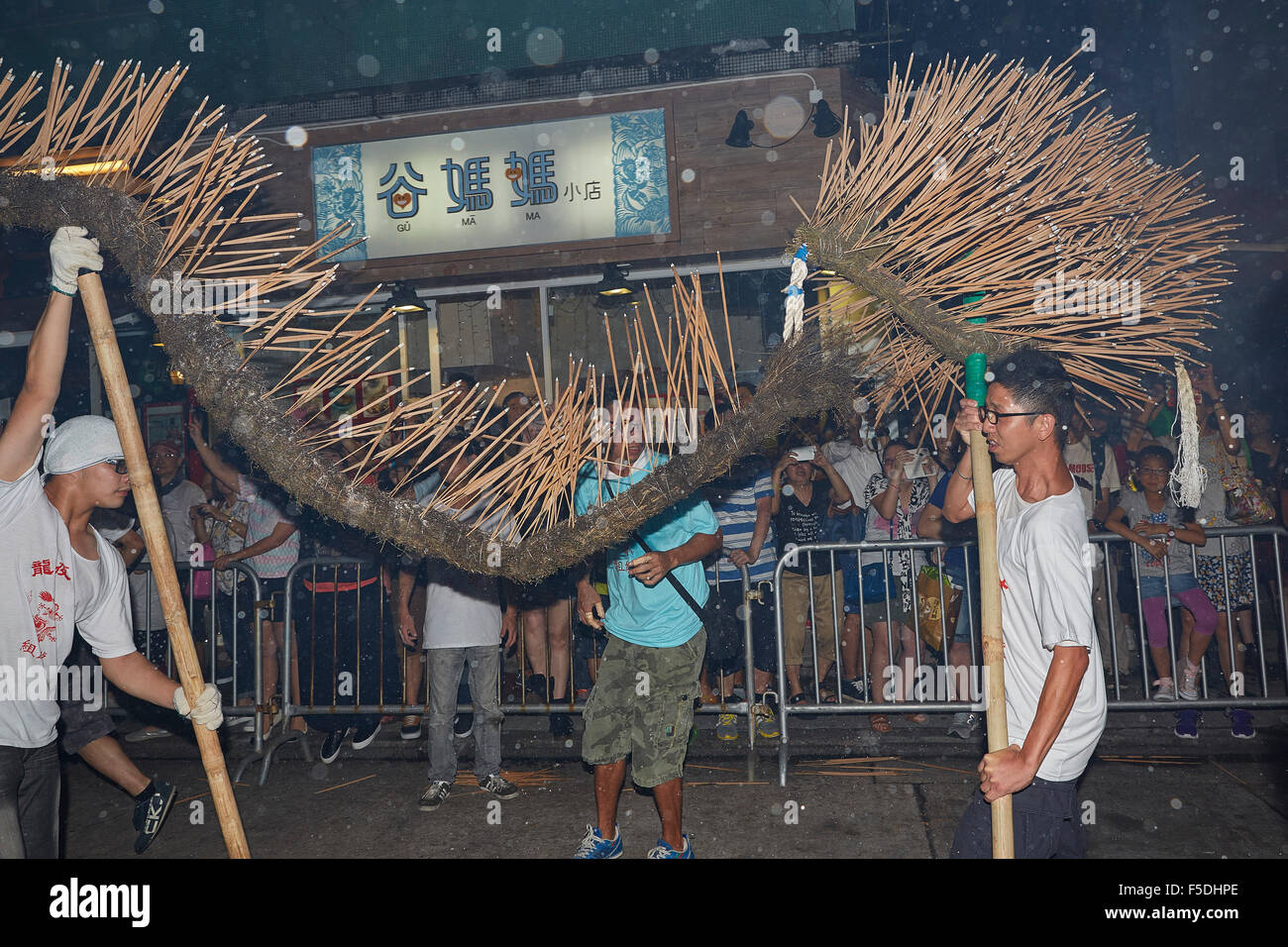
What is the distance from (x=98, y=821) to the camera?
490 cm

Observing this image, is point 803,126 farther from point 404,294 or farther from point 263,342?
point 263,342

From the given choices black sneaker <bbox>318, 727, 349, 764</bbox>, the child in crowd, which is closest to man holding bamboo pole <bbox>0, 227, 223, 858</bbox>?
black sneaker <bbox>318, 727, 349, 764</bbox>

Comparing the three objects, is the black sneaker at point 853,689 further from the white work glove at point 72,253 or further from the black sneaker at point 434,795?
the white work glove at point 72,253

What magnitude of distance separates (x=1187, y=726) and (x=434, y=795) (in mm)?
4922

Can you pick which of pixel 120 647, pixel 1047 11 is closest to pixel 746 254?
pixel 1047 11

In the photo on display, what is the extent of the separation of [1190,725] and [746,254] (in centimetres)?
530

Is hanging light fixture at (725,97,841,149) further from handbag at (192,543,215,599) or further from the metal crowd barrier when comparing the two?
handbag at (192,543,215,599)

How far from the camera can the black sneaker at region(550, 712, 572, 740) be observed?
605cm

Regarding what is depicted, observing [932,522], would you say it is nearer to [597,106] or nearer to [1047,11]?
[597,106]

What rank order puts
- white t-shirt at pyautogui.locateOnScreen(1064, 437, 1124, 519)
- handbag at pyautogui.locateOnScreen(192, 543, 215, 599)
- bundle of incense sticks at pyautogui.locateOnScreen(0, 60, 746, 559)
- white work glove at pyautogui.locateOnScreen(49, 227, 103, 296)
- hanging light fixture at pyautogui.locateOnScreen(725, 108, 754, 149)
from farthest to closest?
hanging light fixture at pyautogui.locateOnScreen(725, 108, 754, 149) → handbag at pyautogui.locateOnScreen(192, 543, 215, 599) → white t-shirt at pyautogui.locateOnScreen(1064, 437, 1124, 519) → white work glove at pyautogui.locateOnScreen(49, 227, 103, 296) → bundle of incense sticks at pyautogui.locateOnScreen(0, 60, 746, 559)

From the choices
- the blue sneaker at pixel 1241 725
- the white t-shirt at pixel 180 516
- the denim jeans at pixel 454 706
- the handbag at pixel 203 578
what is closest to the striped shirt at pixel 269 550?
the handbag at pixel 203 578

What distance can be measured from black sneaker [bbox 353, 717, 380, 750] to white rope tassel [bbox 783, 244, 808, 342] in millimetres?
4994

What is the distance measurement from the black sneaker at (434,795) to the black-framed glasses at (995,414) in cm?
384

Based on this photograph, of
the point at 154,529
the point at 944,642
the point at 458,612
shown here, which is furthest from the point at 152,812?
the point at 944,642
